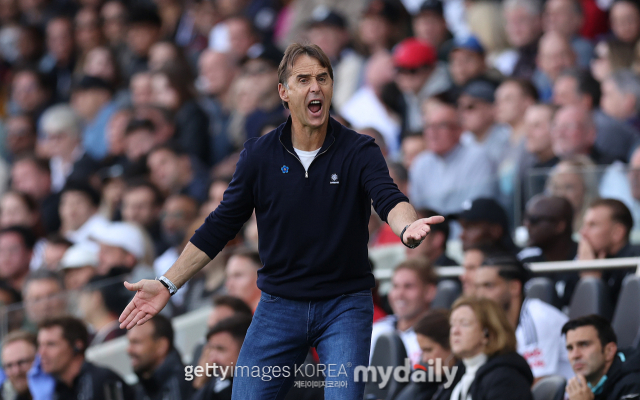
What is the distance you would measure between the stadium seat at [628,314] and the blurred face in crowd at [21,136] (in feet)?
28.6

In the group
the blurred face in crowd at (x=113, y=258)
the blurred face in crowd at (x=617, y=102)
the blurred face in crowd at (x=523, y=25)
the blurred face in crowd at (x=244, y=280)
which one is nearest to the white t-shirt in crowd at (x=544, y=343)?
the blurred face in crowd at (x=244, y=280)

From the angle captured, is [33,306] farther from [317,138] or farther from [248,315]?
[317,138]

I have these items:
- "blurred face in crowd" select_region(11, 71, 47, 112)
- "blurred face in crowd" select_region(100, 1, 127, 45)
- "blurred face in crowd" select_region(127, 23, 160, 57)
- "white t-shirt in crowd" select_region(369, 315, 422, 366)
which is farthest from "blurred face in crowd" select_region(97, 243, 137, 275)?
"blurred face in crowd" select_region(100, 1, 127, 45)

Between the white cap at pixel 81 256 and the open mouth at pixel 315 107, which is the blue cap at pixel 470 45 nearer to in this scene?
the white cap at pixel 81 256

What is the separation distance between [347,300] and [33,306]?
13.8ft

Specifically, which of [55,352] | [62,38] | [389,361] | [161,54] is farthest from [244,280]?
[62,38]

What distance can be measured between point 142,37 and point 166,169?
3.71 metres

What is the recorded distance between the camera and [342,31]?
34.6ft

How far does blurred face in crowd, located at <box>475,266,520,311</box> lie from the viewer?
604 cm

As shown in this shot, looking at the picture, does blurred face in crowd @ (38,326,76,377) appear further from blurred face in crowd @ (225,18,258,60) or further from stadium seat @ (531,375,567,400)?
blurred face in crowd @ (225,18,258,60)

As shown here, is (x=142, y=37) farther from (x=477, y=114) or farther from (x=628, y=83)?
(x=628, y=83)

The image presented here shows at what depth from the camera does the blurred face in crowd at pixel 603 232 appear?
643 cm

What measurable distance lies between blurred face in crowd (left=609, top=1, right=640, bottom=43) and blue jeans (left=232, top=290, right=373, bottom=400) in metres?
5.95

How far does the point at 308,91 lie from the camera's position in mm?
3793
